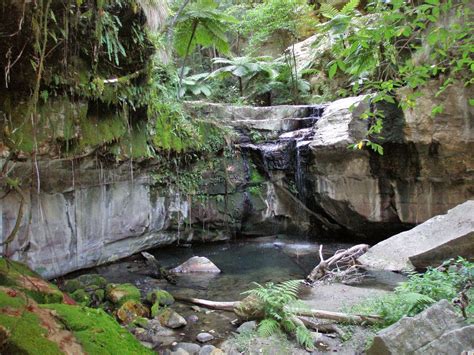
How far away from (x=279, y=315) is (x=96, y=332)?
2045mm

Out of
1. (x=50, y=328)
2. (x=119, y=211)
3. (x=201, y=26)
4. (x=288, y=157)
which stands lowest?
(x=50, y=328)

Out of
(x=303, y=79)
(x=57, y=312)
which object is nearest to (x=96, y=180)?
(x=57, y=312)

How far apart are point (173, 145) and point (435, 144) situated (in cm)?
551

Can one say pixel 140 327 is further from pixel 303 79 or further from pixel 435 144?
pixel 303 79

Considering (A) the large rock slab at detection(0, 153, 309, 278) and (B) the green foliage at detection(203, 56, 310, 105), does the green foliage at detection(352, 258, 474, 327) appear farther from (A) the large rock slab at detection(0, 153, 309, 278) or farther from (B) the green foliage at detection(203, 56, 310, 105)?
(B) the green foliage at detection(203, 56, 310, 105)

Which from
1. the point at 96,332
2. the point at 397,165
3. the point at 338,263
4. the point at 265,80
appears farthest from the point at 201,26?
the point at 96,332

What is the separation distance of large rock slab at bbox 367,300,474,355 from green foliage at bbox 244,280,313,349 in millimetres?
893

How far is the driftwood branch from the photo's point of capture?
6.39 meters

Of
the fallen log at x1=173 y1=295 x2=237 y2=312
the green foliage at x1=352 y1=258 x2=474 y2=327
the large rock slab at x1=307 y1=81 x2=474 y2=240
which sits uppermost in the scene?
the large rock slab at x1=307 y1=81 x2=474 y2=240

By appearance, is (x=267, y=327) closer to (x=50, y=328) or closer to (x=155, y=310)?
(x=155, y=310)

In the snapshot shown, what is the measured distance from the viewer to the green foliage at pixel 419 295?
370 centimetres

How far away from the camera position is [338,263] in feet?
24.0

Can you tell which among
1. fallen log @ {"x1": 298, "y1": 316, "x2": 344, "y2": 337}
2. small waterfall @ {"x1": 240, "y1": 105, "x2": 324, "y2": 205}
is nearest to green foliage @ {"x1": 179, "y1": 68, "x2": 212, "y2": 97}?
small waterfall @ {"x1": 240, "y1": 105, "x2": 324, "y2": 205}

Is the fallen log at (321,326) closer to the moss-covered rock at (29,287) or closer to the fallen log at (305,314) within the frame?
the fallen log at (305,314)
